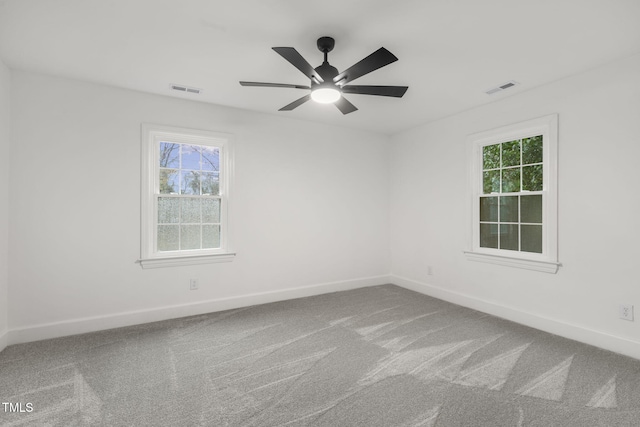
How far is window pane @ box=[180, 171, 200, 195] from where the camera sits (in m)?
3.75

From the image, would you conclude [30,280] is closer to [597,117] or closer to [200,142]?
[200,142]

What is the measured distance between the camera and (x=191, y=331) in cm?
320

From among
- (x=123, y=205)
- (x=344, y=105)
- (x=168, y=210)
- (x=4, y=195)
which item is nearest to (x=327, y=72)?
(x=344, y=105)

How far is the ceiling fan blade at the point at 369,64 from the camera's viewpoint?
77.7 inches

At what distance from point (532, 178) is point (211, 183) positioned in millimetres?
3739

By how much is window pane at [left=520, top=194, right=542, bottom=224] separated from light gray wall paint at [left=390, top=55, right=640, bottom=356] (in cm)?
26

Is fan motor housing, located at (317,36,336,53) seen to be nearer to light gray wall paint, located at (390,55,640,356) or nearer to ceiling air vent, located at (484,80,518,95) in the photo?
ceiling air vent, located at (484,80,518,95)

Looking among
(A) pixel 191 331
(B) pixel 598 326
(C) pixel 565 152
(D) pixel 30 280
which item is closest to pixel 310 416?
(A) pixel 191 331

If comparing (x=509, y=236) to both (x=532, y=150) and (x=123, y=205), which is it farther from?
(x=123, y=205)

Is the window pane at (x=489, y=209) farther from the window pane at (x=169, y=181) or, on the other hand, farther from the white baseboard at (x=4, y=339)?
the white baseboard at (x=4, y=339)

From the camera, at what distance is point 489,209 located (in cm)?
391

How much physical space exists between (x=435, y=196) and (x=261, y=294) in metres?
2.79

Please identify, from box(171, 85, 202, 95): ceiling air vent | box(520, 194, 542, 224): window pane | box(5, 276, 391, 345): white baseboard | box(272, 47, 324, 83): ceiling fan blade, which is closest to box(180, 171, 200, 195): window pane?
box(171, 85, 202, 95): ceiling air vent

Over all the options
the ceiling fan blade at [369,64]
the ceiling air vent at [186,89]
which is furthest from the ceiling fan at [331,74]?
the ceiling air vent at [186,89]
